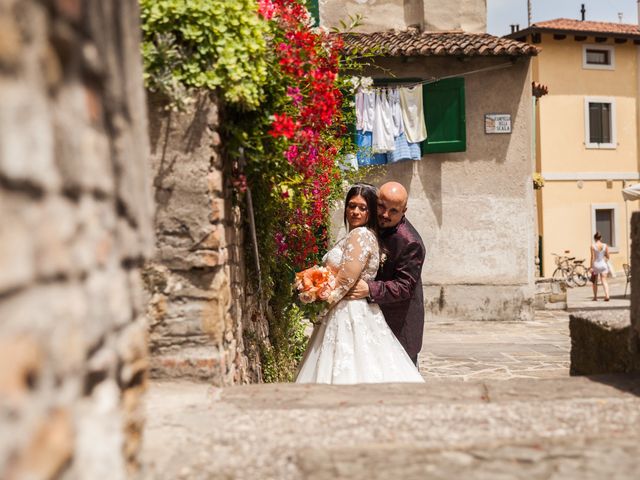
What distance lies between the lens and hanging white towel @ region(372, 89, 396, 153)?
1199 centimetres

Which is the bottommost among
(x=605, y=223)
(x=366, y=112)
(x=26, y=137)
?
(x=605, y=223)

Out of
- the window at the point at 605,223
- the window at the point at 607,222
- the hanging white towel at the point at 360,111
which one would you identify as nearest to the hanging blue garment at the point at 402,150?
the hanging white towel at the point at 360,111

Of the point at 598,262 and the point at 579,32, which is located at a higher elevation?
the point at 579,32

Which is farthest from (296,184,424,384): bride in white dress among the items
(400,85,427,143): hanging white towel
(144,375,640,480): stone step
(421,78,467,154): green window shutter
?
(421,78,467,154): green window shutter

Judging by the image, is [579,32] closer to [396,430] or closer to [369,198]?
[369,198]

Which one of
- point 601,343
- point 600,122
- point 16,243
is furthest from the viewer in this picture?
point 600,122

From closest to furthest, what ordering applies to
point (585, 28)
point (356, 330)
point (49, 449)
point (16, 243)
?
point (16, 243), point (49, 449), point (356, 330), point (585, 28)

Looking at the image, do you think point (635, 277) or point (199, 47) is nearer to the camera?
point (635, 277)

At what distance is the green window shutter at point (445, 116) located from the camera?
1217 centimetres

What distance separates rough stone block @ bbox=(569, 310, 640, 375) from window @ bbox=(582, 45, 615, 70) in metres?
21.1

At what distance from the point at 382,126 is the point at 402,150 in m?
0.53

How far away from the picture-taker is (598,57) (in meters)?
23.8

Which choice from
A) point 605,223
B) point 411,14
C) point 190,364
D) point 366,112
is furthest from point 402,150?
point 605,223

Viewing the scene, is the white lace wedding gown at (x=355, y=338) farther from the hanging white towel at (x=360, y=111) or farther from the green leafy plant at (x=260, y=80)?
the hanging white towel at (x=360, y=111)
